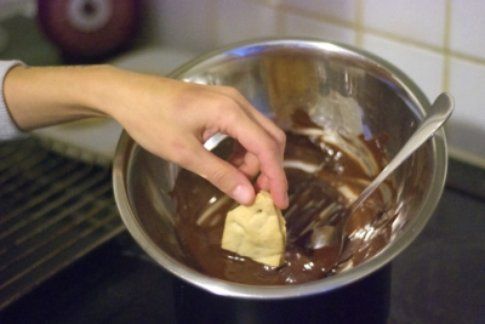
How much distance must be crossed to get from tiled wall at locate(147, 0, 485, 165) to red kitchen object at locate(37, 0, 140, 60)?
0.49 feet

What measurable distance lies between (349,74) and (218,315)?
254mm

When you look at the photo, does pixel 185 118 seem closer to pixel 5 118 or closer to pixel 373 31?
pixel 5 118

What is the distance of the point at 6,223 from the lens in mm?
693

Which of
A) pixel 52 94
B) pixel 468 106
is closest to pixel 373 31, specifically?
pixel 468 106

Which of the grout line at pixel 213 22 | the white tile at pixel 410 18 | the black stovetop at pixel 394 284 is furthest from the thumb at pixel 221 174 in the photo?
the grout line at pixel 213 22

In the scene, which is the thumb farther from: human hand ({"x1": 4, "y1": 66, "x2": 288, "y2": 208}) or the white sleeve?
the white sleeve

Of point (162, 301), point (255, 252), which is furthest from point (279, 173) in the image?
point (162, 301)

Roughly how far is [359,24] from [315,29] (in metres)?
0.06

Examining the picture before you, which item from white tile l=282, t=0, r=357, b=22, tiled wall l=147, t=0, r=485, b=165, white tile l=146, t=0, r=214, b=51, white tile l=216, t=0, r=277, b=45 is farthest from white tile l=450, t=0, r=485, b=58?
white tile l=146, t=0, r=214, b=51

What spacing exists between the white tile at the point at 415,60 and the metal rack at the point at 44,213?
1.01 ft

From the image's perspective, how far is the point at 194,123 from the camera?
1.58 ft

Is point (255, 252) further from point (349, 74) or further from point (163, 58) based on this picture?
point (163, 58)

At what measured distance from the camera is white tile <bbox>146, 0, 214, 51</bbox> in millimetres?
846

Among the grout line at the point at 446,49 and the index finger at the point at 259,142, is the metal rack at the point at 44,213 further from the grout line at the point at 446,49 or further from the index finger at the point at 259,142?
the grout line at the point at 446,49
